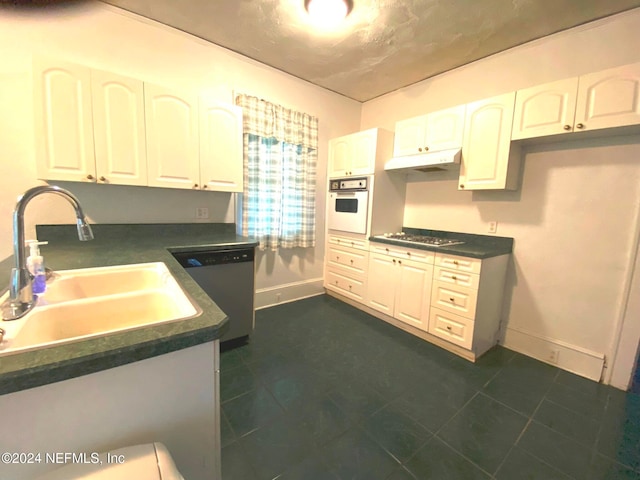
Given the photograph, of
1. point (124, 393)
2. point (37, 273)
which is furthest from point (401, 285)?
point (37, 273)

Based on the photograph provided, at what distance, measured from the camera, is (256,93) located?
269cm

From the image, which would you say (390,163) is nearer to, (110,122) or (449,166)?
(449,166)

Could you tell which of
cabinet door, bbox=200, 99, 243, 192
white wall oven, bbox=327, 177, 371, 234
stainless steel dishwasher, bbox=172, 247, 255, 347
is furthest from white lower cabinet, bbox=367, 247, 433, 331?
cabinet door, bbox=200, 99, 243, 192

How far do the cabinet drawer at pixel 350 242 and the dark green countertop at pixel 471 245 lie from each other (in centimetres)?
12

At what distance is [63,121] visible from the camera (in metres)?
1.65

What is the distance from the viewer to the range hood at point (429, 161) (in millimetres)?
2311

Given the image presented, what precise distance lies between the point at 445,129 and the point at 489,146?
44cm

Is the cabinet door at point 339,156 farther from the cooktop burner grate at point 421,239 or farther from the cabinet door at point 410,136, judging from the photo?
the cooktop burner grate at point 421,239

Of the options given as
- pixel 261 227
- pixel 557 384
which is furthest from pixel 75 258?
pixel 557 384

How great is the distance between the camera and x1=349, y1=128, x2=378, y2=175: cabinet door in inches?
111

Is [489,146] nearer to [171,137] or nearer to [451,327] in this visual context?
[451,327]

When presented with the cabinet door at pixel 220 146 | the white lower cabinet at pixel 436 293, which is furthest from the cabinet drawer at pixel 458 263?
the cabinet door at pixel 220 146

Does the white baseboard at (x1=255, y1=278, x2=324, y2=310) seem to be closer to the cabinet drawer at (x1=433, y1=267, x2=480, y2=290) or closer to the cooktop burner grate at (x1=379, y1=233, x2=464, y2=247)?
the cooktop burner grate at (x1=379, y1=233, x2=464, y2=247)

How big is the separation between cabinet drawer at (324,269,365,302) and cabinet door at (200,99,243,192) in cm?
169
